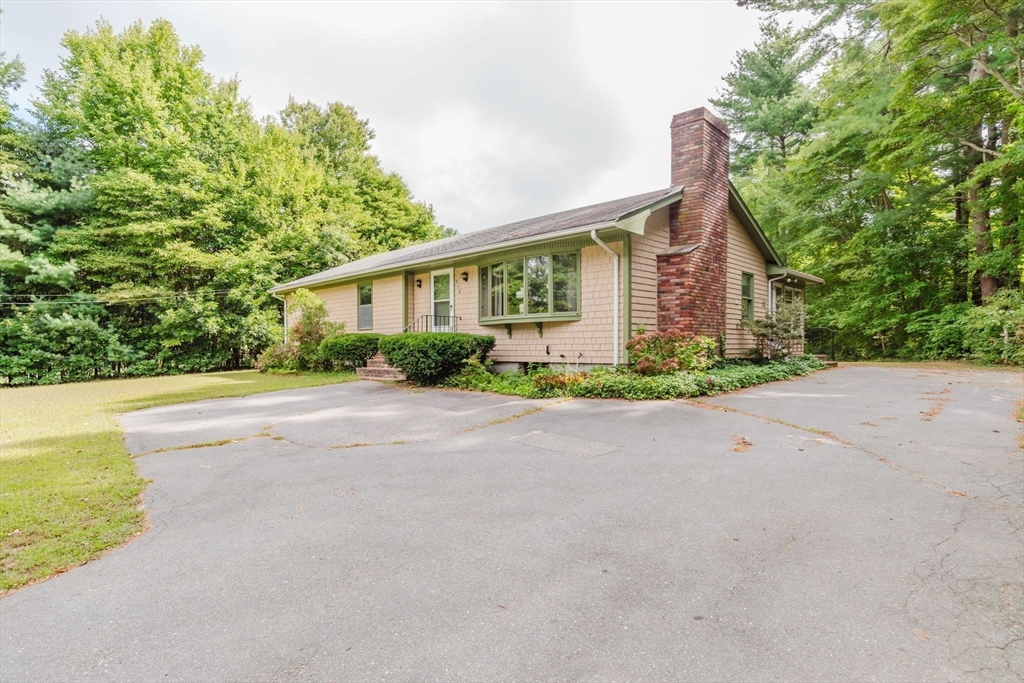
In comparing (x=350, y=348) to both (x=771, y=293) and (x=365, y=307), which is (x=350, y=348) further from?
(x=771, y=293)

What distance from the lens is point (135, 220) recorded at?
16.2 m

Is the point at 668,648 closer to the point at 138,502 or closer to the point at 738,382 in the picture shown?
the point at 138,502

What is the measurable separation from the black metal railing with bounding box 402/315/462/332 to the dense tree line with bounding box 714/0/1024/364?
12.7 metres

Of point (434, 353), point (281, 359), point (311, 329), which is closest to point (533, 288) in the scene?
point (434, 353)

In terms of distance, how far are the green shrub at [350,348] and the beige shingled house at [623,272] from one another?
3057mm

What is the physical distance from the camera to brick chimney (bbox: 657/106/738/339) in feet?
31.7

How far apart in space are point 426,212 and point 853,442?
103 ft

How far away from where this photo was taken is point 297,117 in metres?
31.2

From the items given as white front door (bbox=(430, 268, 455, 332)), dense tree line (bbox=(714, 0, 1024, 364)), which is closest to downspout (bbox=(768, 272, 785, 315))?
dense tree line (bbox=(714, 0, 1024, 364))

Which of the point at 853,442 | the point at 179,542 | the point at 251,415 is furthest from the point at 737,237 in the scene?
the point at 179,542

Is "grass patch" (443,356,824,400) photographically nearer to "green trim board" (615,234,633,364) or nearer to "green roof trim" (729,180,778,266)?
"green trim board" (615,234,633,364)

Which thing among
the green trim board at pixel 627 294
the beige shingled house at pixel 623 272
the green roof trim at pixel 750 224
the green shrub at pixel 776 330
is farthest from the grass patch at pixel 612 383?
the green roof trim at pixel 750 224

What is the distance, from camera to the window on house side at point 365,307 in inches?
599

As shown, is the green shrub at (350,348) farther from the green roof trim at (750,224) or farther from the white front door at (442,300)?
the green roof trim at (750,224)
